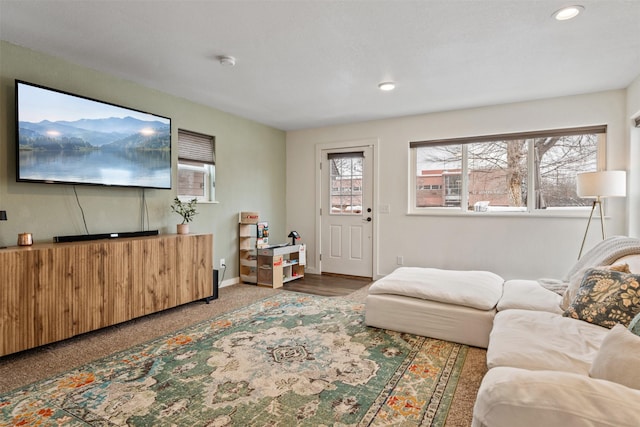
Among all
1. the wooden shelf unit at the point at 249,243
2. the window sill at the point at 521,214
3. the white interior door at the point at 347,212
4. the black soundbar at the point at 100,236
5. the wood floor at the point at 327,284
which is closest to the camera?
the black soundbar at the point at 100,236

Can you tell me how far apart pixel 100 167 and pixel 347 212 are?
339 centimetres

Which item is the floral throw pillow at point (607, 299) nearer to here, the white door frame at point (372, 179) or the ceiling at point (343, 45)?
the ceiling at point (343, 45)

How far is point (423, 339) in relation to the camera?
278 centimetres

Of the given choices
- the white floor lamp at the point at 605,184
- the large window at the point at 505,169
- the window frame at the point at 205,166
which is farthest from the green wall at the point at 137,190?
the white floor lamp at the point at 605,184

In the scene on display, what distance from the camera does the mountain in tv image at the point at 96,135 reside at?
2.73 m

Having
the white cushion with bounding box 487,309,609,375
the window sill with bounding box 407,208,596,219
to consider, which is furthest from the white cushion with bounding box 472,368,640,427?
the window sill with bounding box 407,208,596,219

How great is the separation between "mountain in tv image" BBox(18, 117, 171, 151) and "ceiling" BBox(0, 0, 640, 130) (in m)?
0.49

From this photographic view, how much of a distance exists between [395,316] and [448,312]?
1.45ft

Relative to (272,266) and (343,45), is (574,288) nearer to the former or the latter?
(343,45)

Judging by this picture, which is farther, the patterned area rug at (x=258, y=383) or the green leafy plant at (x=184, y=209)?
the green leafy plant at (x=184, y=209)

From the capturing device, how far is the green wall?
272 centimetres

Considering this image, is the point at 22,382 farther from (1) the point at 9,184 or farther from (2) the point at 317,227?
(2) the point at 317,227

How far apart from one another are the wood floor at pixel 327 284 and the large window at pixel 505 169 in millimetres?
1371

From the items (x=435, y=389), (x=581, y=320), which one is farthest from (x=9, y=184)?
(x=581, y=320)
